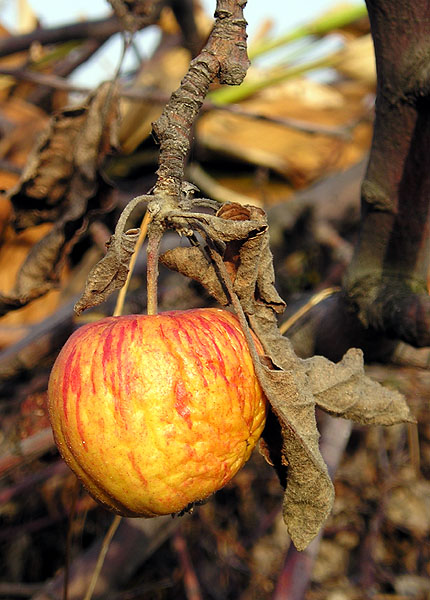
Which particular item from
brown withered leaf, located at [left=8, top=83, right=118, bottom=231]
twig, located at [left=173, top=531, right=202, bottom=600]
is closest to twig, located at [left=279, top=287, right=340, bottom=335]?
brown withered leaf, located at [left=8, top=83, right=118, bottom=231]

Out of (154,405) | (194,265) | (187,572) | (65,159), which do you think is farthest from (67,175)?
(187,572)

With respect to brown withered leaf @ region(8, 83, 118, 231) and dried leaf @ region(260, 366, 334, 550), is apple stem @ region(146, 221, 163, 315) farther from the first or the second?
brown withered leaf @ region(8, 83, 118, 231)

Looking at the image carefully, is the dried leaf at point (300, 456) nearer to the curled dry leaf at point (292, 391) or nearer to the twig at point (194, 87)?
the curled dry leaf at point (292, 391)

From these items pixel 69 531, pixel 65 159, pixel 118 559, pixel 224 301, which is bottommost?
pixel 118 559

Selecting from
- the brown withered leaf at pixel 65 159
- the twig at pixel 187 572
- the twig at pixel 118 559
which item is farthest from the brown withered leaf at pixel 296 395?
the twig at pixel 187 572

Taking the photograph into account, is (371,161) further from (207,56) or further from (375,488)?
(375,488)

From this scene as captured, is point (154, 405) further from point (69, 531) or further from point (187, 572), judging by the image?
point (187, 572)

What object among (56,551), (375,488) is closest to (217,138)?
(375,488)
